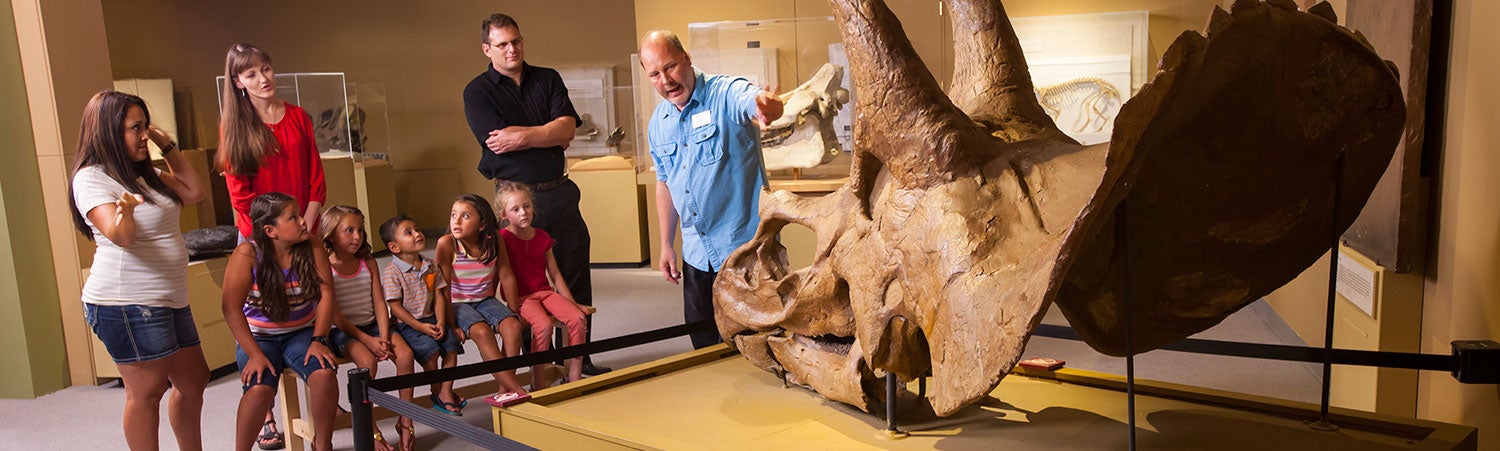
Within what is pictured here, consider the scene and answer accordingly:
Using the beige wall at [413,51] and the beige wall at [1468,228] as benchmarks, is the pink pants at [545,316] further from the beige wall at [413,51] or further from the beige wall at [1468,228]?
the beige wall at [413,51]

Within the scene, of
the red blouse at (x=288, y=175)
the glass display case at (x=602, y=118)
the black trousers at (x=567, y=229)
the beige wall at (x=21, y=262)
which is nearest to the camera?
the red blouse at (x=288, y=175)

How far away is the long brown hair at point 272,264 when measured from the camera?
164 inches

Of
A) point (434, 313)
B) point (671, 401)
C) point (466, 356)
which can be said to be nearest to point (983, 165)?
point (671, 401)

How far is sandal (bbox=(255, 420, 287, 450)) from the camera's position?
4793 millimetres

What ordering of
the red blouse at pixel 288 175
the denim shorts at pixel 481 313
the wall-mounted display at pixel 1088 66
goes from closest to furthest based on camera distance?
the red blouse at pixel 288 175 → the denim shorts at pixel 481 313 → the wall-mounted display at pixel 1088 66

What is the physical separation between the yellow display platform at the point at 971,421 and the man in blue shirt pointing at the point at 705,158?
92 centimetres

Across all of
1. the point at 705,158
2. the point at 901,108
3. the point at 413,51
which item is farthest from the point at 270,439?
the point at 413,51

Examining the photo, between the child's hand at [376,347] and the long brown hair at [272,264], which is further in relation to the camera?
the child's hand at [376,347]

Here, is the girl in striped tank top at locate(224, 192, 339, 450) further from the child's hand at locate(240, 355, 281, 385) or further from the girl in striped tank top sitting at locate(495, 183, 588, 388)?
the girl in striped tank top sitting at locate(495, 183, 588, 388)

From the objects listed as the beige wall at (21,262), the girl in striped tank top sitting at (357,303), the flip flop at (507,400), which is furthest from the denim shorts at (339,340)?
the beige wall at (21,262)

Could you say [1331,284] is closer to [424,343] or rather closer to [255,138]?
[424,343]

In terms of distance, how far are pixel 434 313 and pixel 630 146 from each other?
594 cm

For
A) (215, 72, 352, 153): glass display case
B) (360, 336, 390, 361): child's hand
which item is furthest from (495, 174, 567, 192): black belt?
(215, 72, 352, 153): glass display case

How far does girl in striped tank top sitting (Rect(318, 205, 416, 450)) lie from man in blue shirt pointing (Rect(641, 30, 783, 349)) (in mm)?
1237
